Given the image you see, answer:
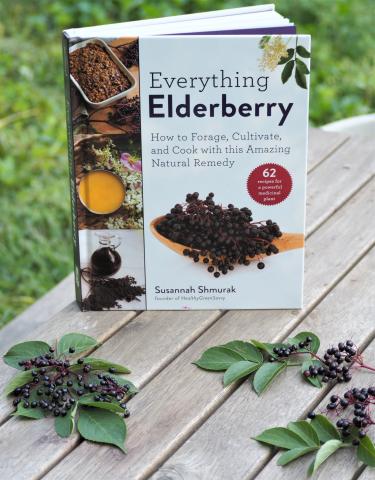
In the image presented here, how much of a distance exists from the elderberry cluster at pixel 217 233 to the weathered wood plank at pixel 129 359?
10cm

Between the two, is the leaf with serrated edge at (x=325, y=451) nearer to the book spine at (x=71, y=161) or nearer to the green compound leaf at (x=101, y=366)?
the green compound leaf at (x=101, y=366)

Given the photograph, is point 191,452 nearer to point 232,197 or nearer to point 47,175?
point 232,197

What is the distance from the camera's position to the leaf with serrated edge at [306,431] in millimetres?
1198

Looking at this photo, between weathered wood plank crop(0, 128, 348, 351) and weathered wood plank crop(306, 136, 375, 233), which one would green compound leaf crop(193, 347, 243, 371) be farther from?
weathered wood plank crop(0, 128, 348, 351)

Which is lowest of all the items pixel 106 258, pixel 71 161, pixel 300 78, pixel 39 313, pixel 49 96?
pixel 39 313

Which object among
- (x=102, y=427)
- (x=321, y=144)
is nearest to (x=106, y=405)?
(x=102, y=427)

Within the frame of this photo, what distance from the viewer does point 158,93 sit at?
54.9 inches

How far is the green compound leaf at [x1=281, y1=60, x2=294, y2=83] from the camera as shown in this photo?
1.37 metres

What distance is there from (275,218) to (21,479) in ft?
1.95

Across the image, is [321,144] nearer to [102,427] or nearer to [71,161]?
[71,161]

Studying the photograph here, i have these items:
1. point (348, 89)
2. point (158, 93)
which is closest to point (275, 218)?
point (158, 93)

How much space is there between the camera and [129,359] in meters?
1.41

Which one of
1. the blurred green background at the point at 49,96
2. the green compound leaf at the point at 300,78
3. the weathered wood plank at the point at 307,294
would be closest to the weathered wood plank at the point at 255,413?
the weathered wood plank at the point at 307,294

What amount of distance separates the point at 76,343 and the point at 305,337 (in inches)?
14.5
